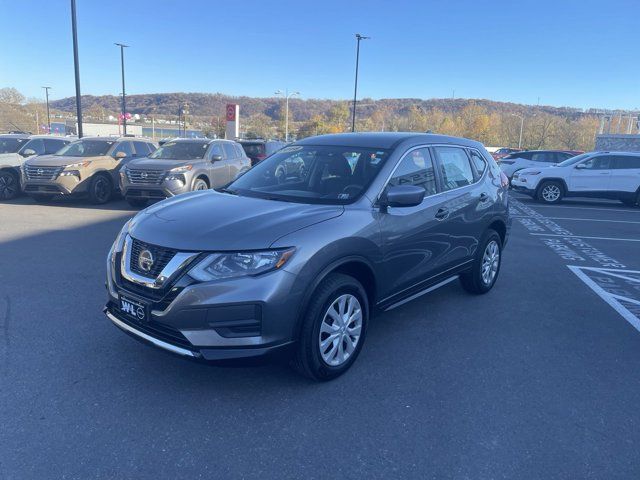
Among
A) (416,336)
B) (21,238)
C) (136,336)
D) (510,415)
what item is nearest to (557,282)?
(416,336)

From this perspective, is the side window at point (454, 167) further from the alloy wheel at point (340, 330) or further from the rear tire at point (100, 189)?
the rear tire at point (100, 189)

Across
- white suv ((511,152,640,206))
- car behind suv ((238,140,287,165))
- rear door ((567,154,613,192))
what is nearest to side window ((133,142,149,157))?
car behind suv ((238,140,287,165))

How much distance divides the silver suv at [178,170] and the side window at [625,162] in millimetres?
12051

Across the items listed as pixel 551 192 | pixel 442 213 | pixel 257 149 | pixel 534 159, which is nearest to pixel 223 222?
pixel 442 213

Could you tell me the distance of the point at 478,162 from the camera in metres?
5.70

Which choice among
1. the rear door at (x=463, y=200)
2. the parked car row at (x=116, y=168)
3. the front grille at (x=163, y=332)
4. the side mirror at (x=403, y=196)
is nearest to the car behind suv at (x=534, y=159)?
the parked car row at (x=116, y=168)

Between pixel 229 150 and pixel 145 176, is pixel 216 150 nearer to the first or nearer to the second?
pixel 229 150

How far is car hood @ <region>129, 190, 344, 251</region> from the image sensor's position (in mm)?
3186

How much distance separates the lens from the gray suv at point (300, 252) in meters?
3.10

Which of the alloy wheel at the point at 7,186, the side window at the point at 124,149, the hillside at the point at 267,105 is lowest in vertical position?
the alloy wheel at the point at 7,186

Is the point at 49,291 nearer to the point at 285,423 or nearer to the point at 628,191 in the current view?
the point at 285,423

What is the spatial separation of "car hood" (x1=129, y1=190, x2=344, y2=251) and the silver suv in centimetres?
652

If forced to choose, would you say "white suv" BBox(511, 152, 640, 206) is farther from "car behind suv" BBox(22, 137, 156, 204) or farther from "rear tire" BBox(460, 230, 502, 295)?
"car behind suv" BBox(22, 137, 156, 204)

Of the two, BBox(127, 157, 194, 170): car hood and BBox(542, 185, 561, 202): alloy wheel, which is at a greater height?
BBox(127, 157, 194, 170): car hood
